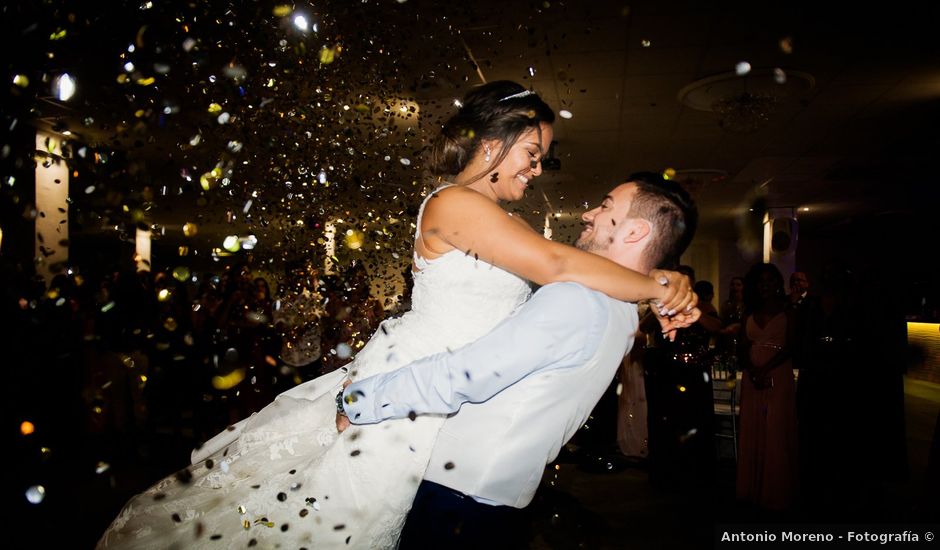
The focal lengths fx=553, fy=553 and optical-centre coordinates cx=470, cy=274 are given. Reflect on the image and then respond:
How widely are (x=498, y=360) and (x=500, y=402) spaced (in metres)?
0.14

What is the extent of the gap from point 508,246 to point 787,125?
6981 millimetres

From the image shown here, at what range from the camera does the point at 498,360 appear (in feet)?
4.18

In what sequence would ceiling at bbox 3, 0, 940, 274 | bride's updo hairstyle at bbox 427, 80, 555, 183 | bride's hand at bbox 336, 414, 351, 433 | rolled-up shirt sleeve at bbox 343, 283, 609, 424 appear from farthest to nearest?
1. ceiling at bbox 3, 0, 940, 274
2. bride's updo hairstyle at bbox 427, 80, 555, 183
3. bride's hand at bbox 336, 414, 351, 433
4. rolled-up shirt sleeve at bbox 343, 283, 609, 424

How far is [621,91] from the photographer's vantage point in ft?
19.3

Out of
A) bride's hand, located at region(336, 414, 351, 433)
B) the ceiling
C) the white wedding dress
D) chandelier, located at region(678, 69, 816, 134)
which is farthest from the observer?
chandelier, located at region(678, 69, 816, 134)

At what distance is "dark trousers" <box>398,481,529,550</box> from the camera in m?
1.32

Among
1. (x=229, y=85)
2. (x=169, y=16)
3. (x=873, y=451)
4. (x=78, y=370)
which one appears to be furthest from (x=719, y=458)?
(x=78, y=370)

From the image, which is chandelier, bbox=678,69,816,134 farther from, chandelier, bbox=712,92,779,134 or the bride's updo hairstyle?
the bride's updo hairstyle

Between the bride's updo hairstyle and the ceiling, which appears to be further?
the ceiling

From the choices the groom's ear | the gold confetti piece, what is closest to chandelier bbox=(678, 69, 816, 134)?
the groom's ear

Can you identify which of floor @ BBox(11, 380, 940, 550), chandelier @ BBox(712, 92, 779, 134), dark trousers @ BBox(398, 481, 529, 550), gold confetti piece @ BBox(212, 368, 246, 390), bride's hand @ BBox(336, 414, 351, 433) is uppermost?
chandelier @ BBox(712, 92, 779, 134)

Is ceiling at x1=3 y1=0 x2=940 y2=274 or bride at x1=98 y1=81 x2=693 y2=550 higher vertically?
ceiling at x1=3 y1=0 x2=940 y2=274

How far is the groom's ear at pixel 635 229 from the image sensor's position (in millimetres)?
1630

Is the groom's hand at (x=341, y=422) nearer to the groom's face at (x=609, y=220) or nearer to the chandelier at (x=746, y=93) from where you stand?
the groom's face at (x=609, y=220)
